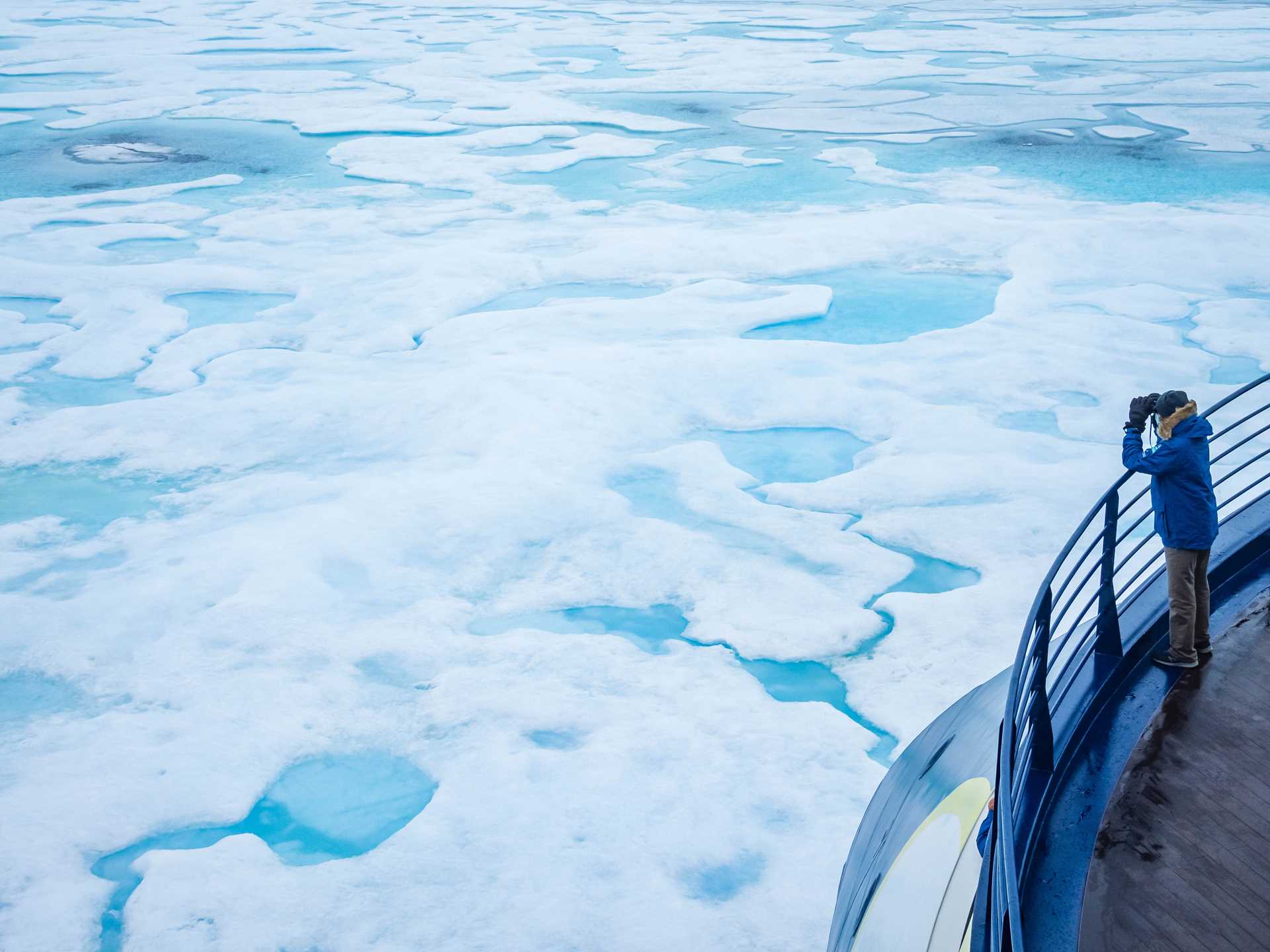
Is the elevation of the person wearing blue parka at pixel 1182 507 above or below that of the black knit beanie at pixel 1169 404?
below

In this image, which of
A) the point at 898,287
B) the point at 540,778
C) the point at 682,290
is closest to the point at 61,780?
the point at 540,778

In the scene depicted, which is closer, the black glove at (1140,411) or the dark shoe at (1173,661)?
the black glove at (1140,411)

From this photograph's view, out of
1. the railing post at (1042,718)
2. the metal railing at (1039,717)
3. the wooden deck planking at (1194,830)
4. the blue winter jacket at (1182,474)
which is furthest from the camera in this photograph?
the blue winter jacket at (1182,474)

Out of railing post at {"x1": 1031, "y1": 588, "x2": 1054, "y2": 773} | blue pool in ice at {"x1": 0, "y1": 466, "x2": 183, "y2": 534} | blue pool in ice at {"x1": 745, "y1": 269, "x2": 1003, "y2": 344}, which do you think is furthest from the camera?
blue pool in ice at {"x1": 745, "y1": 269, "x2": 1003, "y2": 344}

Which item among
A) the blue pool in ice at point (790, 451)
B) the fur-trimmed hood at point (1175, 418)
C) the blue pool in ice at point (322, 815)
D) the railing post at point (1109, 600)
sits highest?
the fur-trimmed hood at point (1175, 418)

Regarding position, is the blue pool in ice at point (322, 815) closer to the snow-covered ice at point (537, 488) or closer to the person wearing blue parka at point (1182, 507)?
the snow-covered ice at point (537, 488)

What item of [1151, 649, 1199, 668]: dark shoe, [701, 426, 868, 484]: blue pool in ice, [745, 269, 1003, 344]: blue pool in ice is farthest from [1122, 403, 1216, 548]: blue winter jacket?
[745, 269, 1003, 344]: blue pool in ice

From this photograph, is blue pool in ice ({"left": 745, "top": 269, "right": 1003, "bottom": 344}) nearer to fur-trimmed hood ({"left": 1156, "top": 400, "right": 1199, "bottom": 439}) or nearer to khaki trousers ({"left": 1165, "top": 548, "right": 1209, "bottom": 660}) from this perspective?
fur-trimmed hood ({"left": 1156, "top": 400, "right": 1199, "bottom": 439})

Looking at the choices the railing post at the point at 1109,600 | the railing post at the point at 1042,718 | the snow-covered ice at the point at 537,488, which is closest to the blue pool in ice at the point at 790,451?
the snow-covered ice at the point at 537,488

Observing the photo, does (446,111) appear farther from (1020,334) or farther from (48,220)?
(1020,334)
